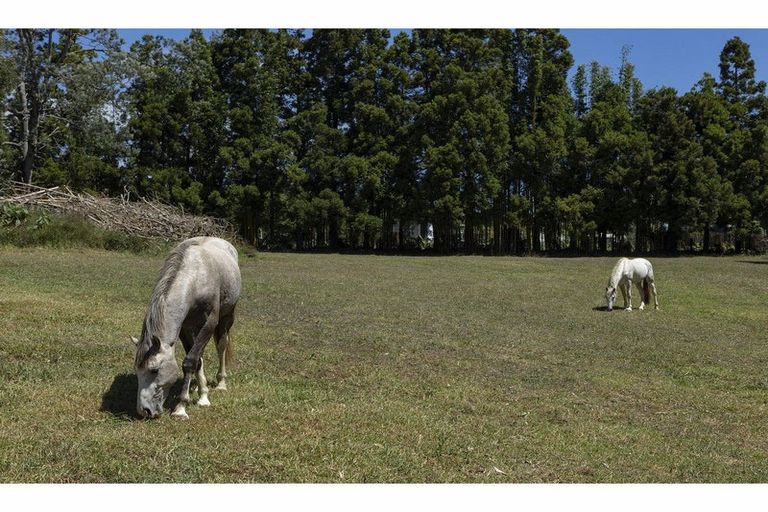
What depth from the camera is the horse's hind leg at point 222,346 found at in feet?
24.7

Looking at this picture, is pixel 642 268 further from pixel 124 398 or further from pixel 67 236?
pixel 67 236

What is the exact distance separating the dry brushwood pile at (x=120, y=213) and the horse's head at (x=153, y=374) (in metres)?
21.8

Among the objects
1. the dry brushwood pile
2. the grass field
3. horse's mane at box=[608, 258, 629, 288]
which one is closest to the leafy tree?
the dry brushwood pile

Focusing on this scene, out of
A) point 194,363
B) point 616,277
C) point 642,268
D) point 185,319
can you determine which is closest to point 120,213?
point 616,277

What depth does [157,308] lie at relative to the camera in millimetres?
6207

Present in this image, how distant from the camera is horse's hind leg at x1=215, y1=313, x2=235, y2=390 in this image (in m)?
7.53

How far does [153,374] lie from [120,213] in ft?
76.1

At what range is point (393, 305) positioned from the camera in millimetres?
15875

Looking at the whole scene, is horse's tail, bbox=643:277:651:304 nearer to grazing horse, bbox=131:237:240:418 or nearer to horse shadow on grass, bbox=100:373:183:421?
grazing horse, bbox=131:237:240:418

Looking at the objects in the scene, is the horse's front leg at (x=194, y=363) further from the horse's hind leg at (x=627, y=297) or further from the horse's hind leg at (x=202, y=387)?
the horse's hind leg at (x=627, y=297)

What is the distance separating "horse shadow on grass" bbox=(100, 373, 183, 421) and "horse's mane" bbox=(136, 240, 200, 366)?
0.69 metres

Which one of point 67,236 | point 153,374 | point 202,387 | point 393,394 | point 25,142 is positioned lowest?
point 393,394

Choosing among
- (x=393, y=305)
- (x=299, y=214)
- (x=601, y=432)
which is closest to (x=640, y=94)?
(x=299, y=214)

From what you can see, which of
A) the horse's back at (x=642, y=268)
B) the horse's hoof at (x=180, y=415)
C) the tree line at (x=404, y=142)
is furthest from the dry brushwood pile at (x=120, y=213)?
the horse's hoof at (x=180, y=415)
